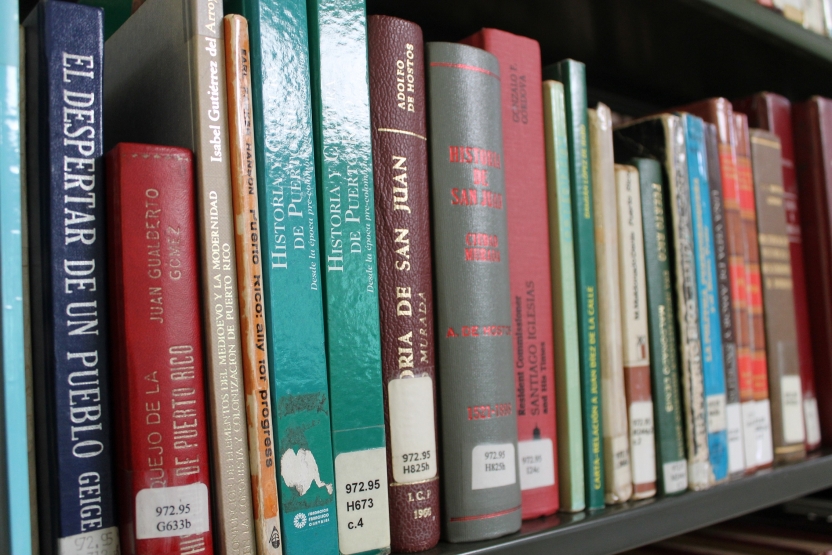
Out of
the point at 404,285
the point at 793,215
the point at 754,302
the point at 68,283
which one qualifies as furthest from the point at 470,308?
the point at 793,215

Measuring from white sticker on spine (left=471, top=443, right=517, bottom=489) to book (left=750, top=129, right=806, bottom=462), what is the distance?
409mm

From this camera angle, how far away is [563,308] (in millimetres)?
621

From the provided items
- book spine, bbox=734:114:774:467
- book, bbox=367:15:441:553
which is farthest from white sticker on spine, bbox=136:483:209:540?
book spine, bbox=734:114:774:467

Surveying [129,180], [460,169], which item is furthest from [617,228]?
[129,180]

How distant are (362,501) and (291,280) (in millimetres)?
157

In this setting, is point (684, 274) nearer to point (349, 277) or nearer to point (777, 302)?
point (777, 302)

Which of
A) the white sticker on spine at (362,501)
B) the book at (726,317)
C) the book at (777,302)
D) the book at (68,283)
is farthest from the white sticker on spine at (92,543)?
the book at (777,302)

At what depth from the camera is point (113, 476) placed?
0.43 m

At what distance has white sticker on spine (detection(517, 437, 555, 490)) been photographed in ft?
1.93

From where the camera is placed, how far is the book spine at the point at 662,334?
0.68 meters

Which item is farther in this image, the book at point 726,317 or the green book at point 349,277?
the book at point 726,317

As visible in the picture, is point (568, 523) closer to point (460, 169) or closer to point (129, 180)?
point (460, 169)

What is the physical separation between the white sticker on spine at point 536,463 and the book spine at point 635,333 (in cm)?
10

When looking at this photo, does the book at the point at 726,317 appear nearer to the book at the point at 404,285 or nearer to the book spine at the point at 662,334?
the book spine at the point at 662,334
